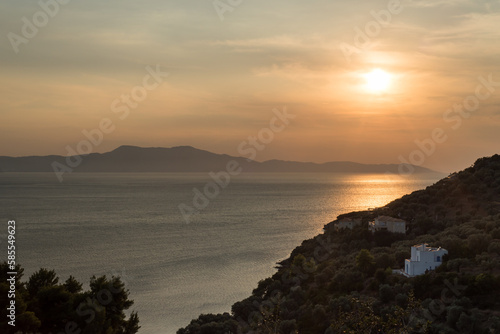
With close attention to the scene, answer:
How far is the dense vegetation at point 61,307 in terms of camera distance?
22.0 metres

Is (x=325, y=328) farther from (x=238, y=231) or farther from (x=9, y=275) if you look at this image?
(x=238, y=231)

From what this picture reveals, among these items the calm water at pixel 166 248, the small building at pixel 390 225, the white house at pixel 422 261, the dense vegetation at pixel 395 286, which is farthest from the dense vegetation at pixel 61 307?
the small building at pixel 390 225

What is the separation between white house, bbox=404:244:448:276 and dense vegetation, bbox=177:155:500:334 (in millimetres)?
765

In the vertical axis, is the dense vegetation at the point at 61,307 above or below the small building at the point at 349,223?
below

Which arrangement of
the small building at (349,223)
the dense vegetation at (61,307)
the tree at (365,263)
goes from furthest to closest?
the small building at (349,223) → the tree at (365,263) → the dense vegetation at (61,307)

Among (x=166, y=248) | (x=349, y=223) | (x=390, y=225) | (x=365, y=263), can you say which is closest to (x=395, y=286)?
(x=365, y=263)

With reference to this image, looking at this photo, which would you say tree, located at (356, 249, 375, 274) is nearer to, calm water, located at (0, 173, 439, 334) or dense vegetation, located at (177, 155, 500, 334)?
dense vegetation, located at (177, 155, 500, 334)

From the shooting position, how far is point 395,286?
30688mm

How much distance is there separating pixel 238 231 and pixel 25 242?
128 feet

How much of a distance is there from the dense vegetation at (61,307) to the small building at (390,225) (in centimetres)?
3237

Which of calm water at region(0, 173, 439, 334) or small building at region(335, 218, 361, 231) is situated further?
small building at region(335, 218, 361, 231)

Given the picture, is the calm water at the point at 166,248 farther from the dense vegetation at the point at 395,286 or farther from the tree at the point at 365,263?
the tree at the point at 365,263

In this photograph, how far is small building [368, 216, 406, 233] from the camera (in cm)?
5056

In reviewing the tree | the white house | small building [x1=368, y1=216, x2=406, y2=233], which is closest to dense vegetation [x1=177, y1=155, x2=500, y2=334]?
the tree
